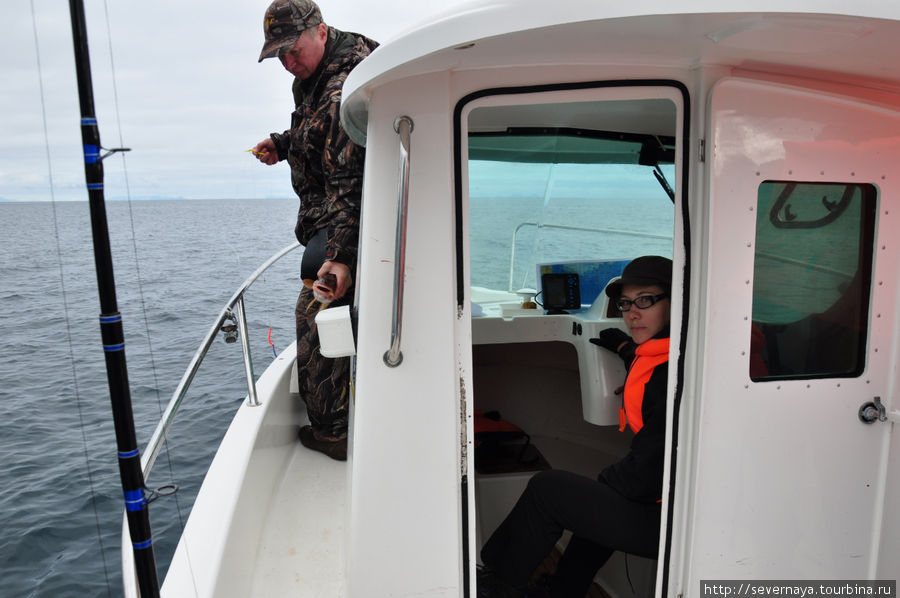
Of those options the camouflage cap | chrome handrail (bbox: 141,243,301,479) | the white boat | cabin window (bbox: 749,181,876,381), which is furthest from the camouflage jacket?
cabin window (bbox: 749,181,876,381)

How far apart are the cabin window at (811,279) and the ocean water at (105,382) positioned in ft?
5.40

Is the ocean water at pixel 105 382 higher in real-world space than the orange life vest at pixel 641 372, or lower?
lower

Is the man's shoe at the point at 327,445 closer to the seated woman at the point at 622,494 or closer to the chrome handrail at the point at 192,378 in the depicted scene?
the chrome handrail at the point at 192,378

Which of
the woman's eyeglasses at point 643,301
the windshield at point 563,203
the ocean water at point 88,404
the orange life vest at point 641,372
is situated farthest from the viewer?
the ocean water at point 88,404

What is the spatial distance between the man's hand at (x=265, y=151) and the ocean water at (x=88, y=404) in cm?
87

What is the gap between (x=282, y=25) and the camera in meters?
2.61

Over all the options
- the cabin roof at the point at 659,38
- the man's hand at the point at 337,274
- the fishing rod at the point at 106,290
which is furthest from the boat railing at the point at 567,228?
the fishing rod at the point at 106,290

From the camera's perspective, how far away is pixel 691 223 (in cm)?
183

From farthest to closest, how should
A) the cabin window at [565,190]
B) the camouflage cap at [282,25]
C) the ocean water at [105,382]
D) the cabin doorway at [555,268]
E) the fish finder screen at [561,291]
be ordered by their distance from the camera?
the ocean water at [105,382]
the fish finder screen at [561,291]
the cabin doorway at [555,268]
the cabin window at [565,190]
the camouflage cap at [282,25]

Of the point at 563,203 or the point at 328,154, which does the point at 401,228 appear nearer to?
the point at 328,154

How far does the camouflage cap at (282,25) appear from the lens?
2.60 metres

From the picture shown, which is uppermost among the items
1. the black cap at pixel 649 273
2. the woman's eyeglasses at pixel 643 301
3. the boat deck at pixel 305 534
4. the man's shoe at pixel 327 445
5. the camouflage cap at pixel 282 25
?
the camouflage cap at pixel 282 25

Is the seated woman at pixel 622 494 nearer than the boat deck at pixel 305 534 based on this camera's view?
Yes

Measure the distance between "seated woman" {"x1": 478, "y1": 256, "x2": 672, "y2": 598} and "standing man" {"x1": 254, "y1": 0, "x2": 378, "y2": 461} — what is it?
1.00 metres
